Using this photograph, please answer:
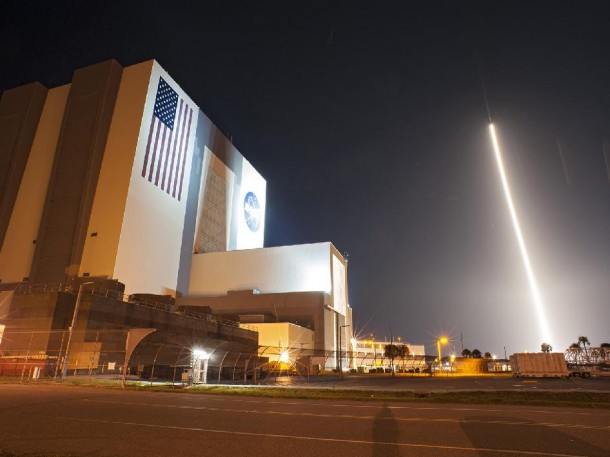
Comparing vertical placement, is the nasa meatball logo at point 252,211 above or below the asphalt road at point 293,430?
above

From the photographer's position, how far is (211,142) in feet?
323

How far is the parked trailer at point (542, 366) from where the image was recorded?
169ft

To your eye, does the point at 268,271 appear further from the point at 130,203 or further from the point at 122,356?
the point at 122,356

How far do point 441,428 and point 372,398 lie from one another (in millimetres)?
9016

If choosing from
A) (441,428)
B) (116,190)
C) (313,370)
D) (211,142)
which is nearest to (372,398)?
(441,428)

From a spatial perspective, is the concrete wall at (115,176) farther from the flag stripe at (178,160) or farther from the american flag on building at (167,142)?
the flag stripe at (178,160)

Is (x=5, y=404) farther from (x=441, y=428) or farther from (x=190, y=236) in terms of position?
(x=190, y=236)

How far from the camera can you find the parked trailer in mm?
51438

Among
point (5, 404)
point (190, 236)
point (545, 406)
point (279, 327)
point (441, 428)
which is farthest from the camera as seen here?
point (190, 236)

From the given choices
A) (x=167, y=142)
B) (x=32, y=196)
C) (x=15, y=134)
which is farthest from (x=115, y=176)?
(x=15, y=134)

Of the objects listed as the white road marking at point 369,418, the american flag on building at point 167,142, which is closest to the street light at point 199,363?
the white road marking at point 369,418

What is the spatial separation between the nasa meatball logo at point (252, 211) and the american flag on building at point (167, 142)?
32563mm

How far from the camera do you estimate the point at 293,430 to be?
1120cm

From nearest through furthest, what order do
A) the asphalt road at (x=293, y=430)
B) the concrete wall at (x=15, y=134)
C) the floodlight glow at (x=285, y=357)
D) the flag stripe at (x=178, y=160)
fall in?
the asphalt road at (x=293, y=430) → the floodlight glow at (x=285, y=357) → the concrete wall at (x=15, y=134) → the flag stripe at (x=178, y=160)
